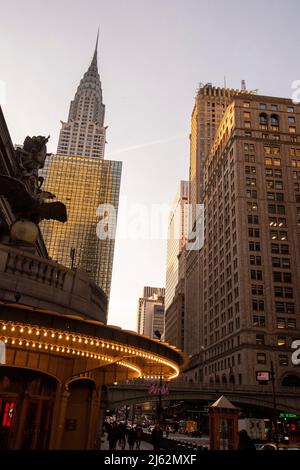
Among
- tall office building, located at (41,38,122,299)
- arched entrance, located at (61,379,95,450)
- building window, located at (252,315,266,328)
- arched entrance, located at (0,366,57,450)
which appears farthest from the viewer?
tall office building, located at (41,38,122,299)

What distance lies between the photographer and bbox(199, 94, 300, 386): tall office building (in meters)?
76.1

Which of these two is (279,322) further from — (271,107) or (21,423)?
(21,423)

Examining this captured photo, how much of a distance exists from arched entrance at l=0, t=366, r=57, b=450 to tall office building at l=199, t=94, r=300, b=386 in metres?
63.4

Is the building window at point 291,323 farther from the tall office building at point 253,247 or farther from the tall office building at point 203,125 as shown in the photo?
the tall office building at point 203,125

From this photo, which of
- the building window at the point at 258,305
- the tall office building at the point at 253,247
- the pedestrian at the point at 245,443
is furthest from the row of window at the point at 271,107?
the pedestrian at the point at 245,443

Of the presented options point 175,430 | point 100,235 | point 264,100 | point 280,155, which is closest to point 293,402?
point 175,430

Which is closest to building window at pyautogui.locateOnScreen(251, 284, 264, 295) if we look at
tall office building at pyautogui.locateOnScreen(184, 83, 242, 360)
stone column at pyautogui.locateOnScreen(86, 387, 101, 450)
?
tall office building at pyautogui.locateOnScreen(184, 83, 242, 360)

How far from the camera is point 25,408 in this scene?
1458 cm

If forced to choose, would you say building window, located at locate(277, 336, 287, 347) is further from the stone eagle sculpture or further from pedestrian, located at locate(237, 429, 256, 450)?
pedestrian, located at locate(237, 429, 256, 450)

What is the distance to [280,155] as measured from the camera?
93.2 metres

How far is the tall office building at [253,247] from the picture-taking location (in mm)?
76125

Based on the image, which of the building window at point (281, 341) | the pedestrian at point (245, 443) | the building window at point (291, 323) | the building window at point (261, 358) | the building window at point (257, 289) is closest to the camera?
the pedestrian at point (245, 443)

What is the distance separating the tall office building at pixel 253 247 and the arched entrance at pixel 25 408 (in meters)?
63.4
